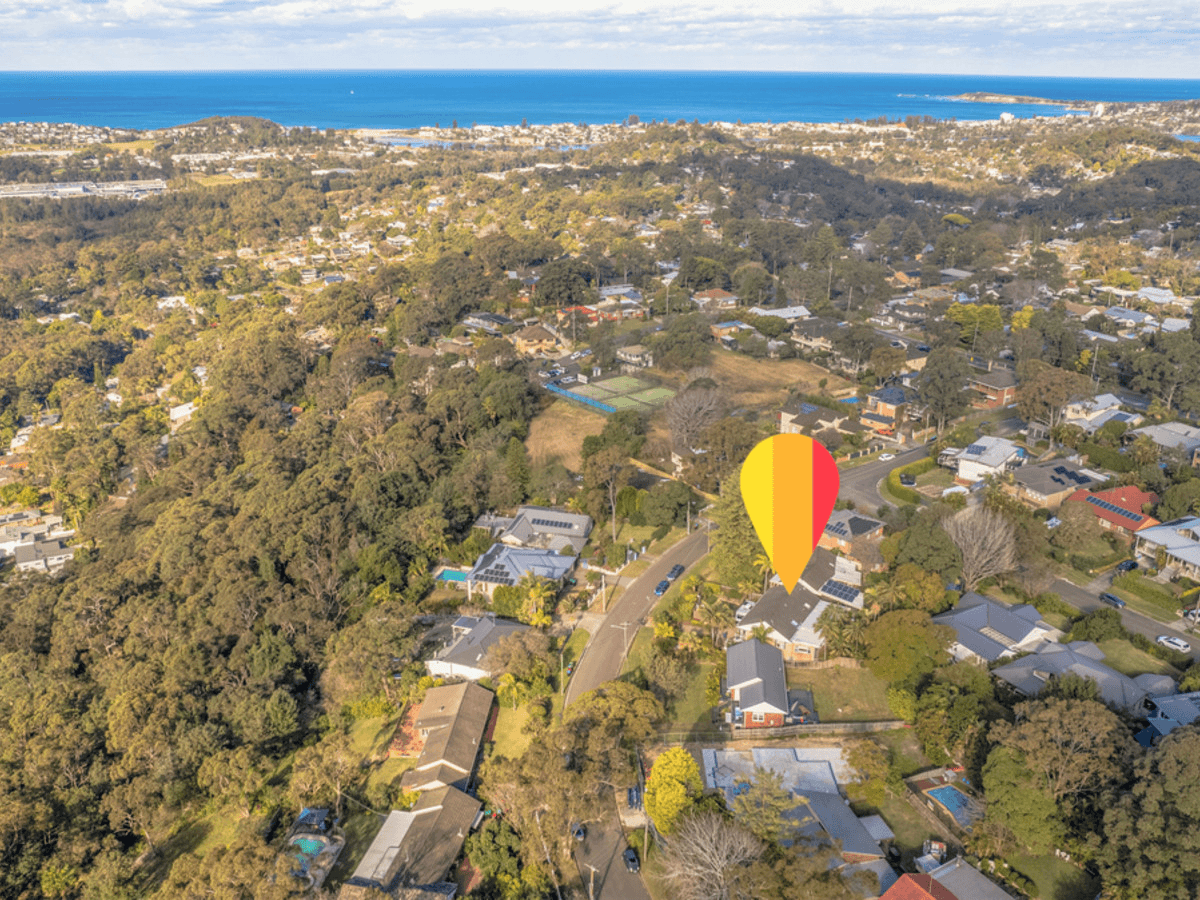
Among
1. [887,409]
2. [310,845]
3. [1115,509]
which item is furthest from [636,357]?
[310,845]

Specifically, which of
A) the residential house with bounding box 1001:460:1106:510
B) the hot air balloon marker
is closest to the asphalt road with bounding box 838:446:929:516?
the residential house with bounding box 1001:460:1106:510

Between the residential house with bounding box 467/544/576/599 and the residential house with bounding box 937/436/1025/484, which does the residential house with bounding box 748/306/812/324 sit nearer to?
the residential house with bounding box 937/436/1025/484

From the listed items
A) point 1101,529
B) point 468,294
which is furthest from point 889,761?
point 468,294

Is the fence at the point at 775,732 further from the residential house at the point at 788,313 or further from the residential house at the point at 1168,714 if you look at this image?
the residential house at the point at 788,313

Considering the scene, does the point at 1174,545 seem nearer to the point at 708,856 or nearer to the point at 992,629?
the point at 992,629

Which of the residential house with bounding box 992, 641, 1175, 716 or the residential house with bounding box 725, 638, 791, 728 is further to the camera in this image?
the residential house with bounding box 725, 638, 791, 728

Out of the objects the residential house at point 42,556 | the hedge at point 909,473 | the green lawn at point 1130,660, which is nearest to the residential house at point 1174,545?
the green lawn at point 1130,660

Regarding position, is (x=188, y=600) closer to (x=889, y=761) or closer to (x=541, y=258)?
(x=889, y=761)
